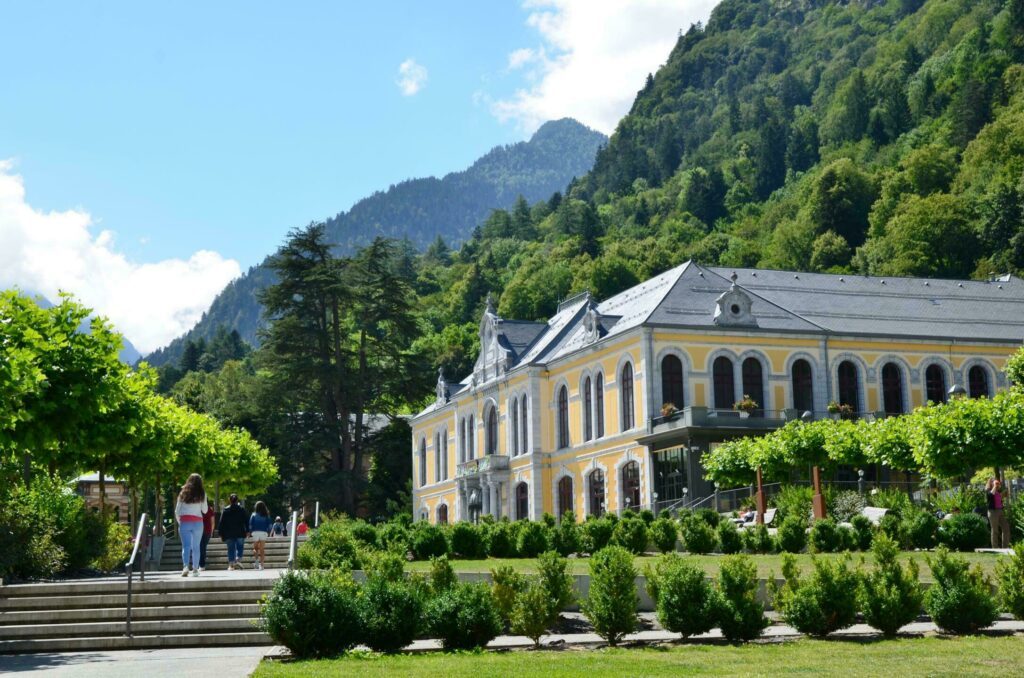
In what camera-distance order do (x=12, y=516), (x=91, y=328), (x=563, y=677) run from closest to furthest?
1. (x=563, y=677)
2. (x=12, y=516)
3. (x=91, y=328)

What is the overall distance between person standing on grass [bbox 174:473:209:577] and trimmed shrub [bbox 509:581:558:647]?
347 inches

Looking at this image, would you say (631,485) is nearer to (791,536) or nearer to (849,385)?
(849,385)

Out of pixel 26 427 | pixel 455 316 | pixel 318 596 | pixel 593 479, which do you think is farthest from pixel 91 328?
pixel 455 316

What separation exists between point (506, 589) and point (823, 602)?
15.5ft

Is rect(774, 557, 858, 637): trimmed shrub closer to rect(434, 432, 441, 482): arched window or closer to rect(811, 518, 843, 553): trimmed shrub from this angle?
rect(811, 518, 843, 553): trimmed shrub

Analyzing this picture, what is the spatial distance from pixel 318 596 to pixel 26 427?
7.02 m

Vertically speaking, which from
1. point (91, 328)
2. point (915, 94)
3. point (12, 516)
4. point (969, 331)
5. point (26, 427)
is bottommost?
point (12, 516)

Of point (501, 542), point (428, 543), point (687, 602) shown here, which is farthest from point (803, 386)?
point (687, 602)

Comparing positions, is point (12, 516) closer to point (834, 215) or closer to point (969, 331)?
point (969, 331)

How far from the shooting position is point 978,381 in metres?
59.6

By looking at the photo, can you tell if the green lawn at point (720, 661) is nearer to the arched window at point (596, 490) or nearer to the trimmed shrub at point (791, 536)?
the trimmed shrub at point (791, 536)

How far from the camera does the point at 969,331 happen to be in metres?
61.1

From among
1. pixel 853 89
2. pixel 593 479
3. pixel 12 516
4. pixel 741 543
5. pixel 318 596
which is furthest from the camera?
pixel 853 89

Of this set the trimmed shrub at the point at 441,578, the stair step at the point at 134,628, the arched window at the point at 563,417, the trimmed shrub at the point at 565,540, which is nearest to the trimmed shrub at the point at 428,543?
the trimmed shrub at the point at 565,540
